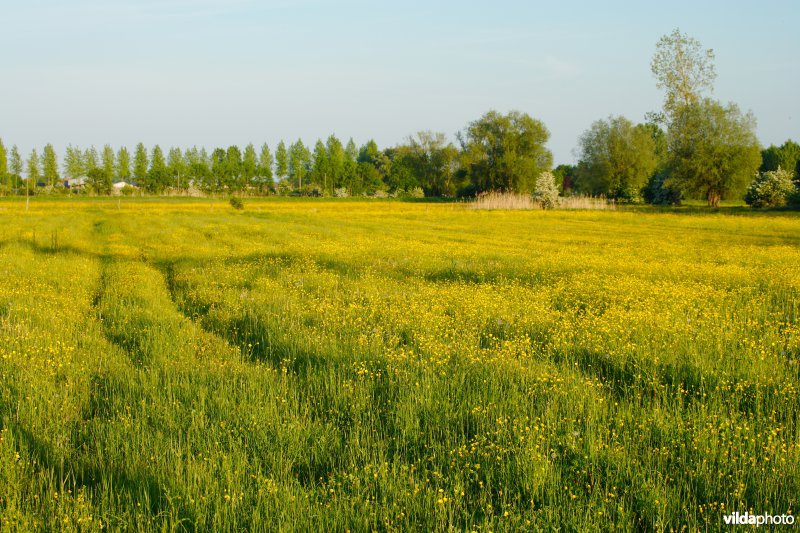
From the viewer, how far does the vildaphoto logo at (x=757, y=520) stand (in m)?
4.38

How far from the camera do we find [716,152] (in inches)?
2584

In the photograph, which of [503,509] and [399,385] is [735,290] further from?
[503,509]

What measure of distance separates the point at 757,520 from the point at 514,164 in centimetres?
9423

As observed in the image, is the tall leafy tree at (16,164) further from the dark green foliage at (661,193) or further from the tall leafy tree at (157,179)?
the dark green foliage at (661,193)

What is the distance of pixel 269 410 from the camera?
251 inches

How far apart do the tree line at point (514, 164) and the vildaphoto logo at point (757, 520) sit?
69588 millimetres

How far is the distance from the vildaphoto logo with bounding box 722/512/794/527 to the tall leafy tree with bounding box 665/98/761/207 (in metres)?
69.4

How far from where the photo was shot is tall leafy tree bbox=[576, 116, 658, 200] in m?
99.2

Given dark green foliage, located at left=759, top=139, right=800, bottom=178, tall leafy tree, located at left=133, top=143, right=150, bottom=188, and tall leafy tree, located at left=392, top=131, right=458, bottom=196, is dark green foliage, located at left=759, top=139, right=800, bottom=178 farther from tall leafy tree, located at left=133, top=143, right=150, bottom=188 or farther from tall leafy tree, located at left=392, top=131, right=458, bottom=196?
tall leafy tree, located at left=133, top=143, right=150, bottom=188

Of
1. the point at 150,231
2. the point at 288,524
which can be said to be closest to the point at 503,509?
the point at 288,524

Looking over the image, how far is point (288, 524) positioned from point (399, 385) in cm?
302

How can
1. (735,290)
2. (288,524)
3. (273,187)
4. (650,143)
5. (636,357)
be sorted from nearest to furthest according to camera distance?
(288,524), (636,357), (735,290), (650,143), (273,187)

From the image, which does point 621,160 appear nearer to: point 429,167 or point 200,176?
point 429,167

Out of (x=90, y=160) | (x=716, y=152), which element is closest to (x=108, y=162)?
(x=90, y=160)
